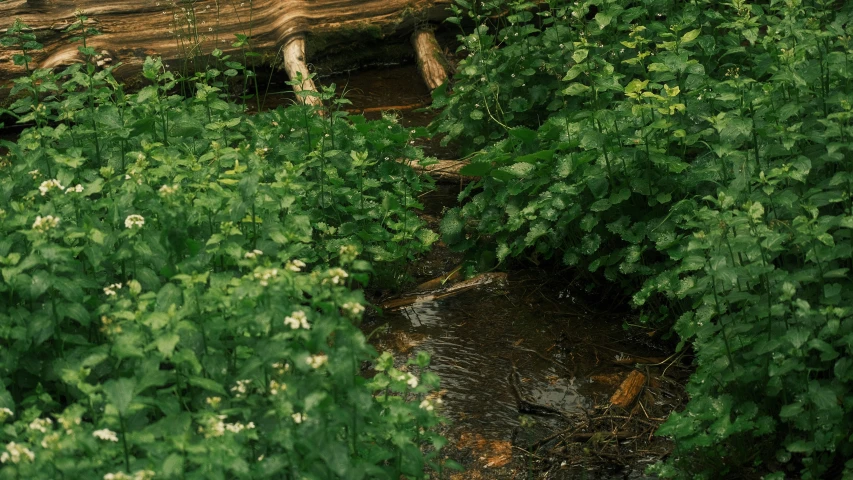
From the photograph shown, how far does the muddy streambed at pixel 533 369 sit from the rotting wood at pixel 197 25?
9.43ft

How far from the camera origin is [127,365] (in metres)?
3.52

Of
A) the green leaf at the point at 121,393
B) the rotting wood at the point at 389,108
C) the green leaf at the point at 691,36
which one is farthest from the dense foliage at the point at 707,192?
the green leaf at the point at 121,393

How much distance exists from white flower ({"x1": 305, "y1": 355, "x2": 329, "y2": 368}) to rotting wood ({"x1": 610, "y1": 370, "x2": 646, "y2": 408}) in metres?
1.97

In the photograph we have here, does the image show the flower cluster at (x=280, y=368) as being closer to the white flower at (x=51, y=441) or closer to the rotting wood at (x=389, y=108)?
the white flower at (x=51, y=441)

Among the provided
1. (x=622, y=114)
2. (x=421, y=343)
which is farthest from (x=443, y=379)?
(x=622, y=114)

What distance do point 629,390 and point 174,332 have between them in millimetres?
2327

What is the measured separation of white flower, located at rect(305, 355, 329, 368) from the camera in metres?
3.06

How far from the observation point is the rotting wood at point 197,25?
296 inches

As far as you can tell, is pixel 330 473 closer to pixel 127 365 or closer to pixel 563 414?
pixel 127 365

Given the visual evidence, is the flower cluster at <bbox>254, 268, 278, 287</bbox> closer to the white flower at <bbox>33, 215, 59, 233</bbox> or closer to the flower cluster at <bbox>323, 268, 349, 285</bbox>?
the flower cluster at <bbox>323, 268, 349, 285</bbox>

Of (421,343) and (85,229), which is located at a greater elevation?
(85,229)

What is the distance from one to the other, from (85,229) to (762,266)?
8.12ft

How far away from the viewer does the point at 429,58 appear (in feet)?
27.7

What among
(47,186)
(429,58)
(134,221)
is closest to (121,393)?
(134,221)
